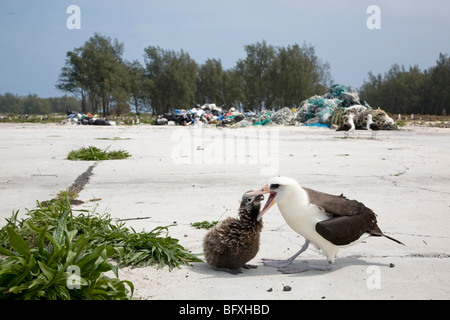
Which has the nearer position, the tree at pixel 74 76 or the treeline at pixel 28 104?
the tree at pixel 74 76

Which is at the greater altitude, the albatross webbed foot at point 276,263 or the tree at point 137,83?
the tree at point 137,83

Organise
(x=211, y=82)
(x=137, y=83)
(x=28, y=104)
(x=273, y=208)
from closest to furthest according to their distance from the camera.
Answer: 1. (x=273, y=208)
2. (x=137, y=83)
3. (x=211, y=82)
4. (x=28, y=104)

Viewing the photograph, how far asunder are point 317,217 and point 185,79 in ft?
251

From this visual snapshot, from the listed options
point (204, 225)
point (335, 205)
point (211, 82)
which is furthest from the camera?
point (211, 82)

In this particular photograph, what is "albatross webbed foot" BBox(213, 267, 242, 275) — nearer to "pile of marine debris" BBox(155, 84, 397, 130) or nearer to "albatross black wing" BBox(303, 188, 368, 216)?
"albatross black wing" BBox(303, 188, 368, 216)

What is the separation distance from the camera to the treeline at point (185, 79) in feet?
196

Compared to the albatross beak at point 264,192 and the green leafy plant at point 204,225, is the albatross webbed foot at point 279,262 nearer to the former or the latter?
the albatross beak at point 264,192

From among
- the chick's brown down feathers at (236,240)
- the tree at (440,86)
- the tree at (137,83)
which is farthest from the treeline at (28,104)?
the chick's brown down feathers at (236,240)

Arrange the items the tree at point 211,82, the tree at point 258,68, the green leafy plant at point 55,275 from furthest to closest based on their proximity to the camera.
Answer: the tree at point 211,82, the tree at point 258,68, the green leafy plant at point 55,275

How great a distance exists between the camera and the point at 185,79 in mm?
77812

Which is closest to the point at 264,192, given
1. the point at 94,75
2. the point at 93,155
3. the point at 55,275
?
the point at 55,275

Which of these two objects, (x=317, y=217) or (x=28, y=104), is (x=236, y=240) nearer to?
Answer: (x=317, y=217)

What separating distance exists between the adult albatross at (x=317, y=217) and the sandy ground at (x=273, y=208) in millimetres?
233

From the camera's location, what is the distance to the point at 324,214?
11.2ft
